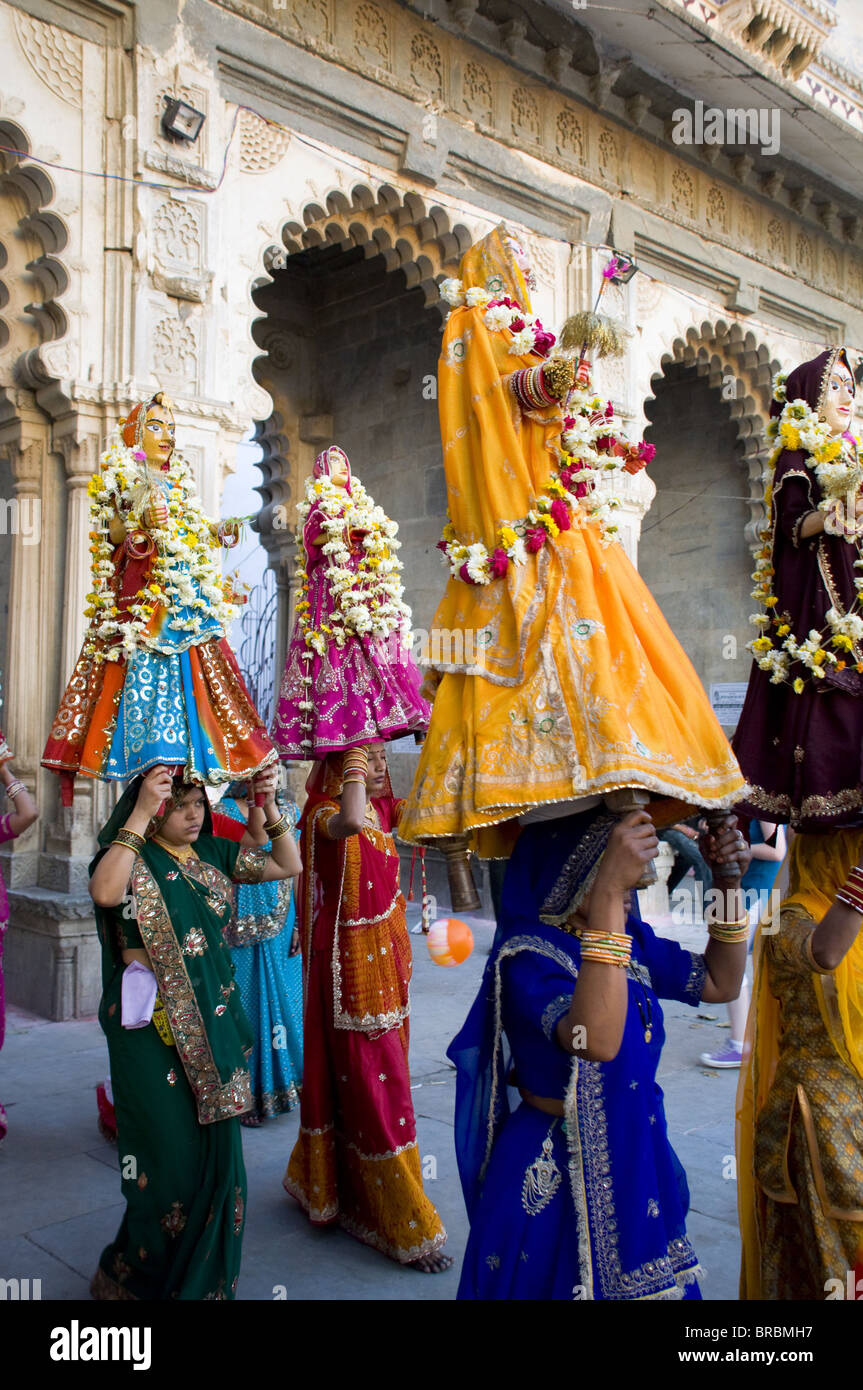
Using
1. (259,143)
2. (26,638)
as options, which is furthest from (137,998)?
(259,143)

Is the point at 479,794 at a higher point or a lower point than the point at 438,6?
lower

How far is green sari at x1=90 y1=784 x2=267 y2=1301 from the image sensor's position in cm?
273

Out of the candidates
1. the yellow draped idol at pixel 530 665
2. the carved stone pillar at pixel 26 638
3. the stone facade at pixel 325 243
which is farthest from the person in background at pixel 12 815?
the yellow draped idol at pixel 530 665

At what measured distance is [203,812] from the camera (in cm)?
294

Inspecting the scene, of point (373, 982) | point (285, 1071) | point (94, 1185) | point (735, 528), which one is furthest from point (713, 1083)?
point (735, 528)

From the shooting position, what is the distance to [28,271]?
20.0 feet

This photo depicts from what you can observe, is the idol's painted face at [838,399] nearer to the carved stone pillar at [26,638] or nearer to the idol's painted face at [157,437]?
the idol's painted face at [157,437]

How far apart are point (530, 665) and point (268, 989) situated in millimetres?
3155

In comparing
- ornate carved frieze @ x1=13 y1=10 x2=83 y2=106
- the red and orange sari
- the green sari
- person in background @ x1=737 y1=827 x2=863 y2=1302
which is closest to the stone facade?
ornate carved frieze @ x1=13 y1=10 x2=83 y2=106

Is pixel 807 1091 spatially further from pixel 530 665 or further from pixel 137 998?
pixel 137 998

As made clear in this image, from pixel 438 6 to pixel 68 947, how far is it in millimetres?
6555

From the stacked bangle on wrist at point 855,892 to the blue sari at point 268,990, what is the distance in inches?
111

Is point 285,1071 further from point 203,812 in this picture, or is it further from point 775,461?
point 775,461
